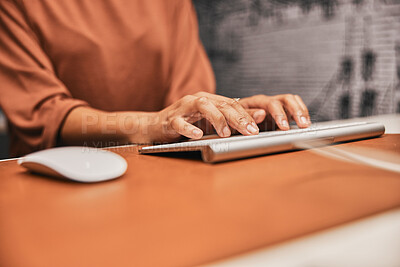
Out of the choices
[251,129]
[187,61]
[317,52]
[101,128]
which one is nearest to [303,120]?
[251,129]

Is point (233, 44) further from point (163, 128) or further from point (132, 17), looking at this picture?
point (163, 128)

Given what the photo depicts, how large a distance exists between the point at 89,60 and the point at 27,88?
229 mm

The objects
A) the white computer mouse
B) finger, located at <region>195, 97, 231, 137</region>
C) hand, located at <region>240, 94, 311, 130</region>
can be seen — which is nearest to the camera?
the white computer mouse

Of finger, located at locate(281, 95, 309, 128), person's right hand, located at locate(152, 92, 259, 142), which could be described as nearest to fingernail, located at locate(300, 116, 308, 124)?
finger, located at locate(281, 95, 309, 128)

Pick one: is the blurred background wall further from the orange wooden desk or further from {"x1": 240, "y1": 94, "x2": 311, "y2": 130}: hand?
the orange wooden desk

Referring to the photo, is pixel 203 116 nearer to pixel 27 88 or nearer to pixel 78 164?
pixel 78 164

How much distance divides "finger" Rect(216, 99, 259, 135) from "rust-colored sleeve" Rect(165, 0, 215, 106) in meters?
0.54

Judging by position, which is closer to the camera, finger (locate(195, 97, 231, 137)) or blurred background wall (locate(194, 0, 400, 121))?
finger (locate(195, 97, 231, 137))

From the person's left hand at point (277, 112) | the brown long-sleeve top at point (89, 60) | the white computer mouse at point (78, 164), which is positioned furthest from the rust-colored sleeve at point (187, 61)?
the white computer mouse at point (78, 164)

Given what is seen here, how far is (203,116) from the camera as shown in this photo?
0.52 m

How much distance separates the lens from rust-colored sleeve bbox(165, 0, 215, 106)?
3.48 ft

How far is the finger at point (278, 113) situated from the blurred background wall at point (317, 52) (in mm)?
575

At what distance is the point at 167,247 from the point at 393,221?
14cm

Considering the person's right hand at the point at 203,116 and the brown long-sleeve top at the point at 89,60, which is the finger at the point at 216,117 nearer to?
the person's right hand at the point at 203,116
